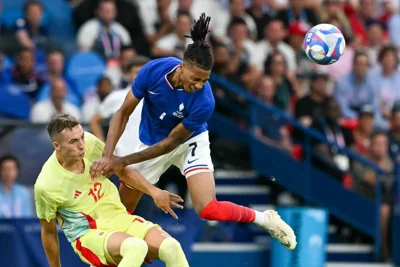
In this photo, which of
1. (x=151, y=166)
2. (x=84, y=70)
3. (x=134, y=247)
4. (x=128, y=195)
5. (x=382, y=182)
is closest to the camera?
(x=134, y=247)

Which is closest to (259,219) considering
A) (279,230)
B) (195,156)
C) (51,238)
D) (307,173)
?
(279,230)

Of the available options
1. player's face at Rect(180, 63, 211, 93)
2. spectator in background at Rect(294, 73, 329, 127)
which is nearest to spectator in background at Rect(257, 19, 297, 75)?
spectator in background at Rect(294, 73, 329, 127)

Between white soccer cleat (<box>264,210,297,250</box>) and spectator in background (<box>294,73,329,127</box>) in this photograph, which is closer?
white soccer cleat (<box>264,210,297,250</box>)

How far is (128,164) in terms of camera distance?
24.6ft

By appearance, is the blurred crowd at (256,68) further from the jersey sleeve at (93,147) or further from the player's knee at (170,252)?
the player's knee at (170,252)

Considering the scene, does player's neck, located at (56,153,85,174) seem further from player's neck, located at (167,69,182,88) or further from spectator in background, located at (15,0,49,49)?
spectator in background, located at (15,0,49,49)

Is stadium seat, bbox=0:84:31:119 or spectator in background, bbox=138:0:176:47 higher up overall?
spectator in background, bbox=138:0:176:47

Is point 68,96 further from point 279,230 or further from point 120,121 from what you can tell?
point 279,230

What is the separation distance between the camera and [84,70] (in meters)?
11.6

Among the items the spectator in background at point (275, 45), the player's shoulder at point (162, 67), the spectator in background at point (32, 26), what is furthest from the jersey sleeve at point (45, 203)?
the spectator in background at point (275, 45)

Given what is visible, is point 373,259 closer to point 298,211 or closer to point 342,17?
point 298,211

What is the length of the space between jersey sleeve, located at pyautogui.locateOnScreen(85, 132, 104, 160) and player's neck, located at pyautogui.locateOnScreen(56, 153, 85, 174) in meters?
0.15

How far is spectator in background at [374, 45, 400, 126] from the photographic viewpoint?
13.5 metres

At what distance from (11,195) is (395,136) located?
5.40m
